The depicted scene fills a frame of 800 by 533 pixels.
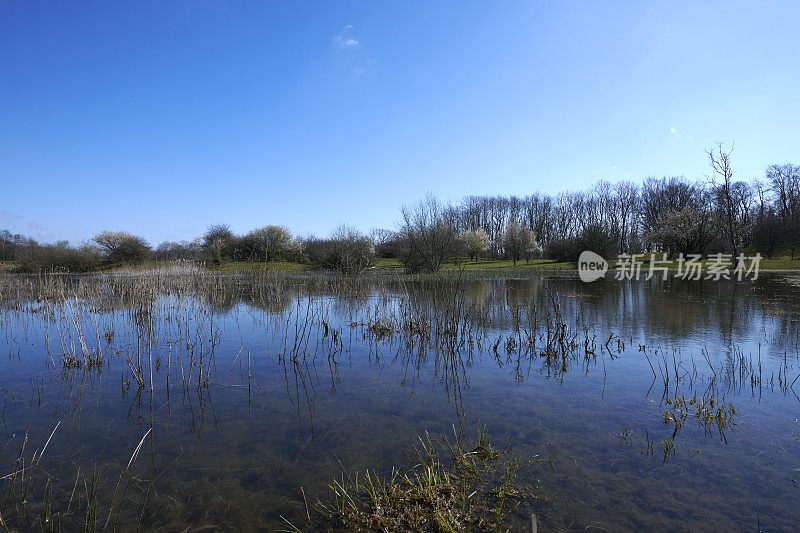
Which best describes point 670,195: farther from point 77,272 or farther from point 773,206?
point 77,272

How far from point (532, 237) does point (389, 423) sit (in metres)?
50.6

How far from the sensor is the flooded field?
280cm

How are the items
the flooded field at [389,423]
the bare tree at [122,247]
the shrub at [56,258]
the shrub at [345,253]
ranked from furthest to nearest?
the bare tree at [122,247]
the shrub at [56,258]
the shrub at [345,253]
the flooded field at [389,423]

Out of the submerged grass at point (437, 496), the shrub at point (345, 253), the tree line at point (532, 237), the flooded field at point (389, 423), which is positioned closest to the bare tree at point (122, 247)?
the tree line at point (532, 237)

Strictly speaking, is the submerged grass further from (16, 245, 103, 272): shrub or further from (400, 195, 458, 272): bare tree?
(16, 245, 103, 272): shrub

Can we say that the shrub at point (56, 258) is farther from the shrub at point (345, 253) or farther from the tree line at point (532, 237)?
the shrub at point (345, 253)

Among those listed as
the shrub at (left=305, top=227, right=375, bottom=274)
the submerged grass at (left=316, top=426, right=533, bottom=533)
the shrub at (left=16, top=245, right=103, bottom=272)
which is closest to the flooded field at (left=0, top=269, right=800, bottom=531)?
the submerged grass at (left=316, top=426, right=533, bottom=533)

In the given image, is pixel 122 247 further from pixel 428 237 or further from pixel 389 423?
pixel 389 423

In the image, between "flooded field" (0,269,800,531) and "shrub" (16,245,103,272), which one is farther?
"shrub" (16,245,103,272)

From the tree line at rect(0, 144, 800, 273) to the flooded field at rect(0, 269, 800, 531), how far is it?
7466 millimetres

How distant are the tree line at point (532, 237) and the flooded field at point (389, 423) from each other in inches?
294

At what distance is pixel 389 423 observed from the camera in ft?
13.7

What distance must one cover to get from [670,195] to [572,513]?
6902cm

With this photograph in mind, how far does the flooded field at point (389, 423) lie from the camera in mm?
2797
